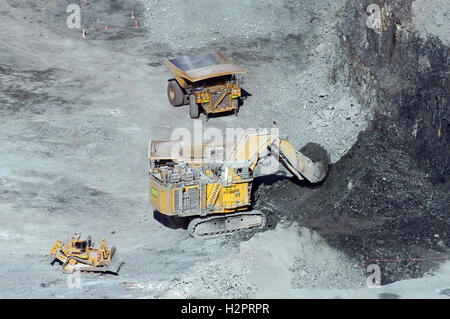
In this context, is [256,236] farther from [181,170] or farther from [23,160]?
[23,160]

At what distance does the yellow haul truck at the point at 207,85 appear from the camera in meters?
34.3

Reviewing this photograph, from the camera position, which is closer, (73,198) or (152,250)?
(152,250)

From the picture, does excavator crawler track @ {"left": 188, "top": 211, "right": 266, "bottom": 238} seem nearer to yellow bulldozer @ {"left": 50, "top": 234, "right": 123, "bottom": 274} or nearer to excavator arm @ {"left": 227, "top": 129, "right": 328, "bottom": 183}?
excavator arm @ {"left": 227, "top": 129, "right": 328, "bottom": 183}

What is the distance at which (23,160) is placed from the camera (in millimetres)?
31297

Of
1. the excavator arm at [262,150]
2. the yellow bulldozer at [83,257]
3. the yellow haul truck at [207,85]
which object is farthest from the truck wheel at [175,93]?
the yellow bulldozer at [83,257]

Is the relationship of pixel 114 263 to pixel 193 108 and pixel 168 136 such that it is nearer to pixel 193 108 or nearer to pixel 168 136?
pixel 168 136

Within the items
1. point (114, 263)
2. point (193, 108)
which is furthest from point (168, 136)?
point (114, 263)

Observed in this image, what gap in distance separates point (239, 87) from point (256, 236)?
10.2 meters

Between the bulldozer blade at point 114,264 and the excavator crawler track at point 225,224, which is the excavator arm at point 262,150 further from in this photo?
the bulldozer blade at point 114,264

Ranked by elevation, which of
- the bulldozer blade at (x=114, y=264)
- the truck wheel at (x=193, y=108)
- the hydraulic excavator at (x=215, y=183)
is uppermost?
the truck wheel at (x=193, y=108)

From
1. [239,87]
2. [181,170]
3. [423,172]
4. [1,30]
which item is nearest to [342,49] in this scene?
[239,87]

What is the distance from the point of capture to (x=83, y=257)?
24734mm

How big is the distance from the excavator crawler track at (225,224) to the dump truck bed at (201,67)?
7996mm

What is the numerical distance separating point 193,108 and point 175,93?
1294 millimetres
